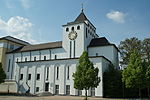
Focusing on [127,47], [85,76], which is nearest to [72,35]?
[127,47]

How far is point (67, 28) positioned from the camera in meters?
51.4

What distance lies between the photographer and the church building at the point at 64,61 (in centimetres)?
4192

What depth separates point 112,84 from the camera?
38062 mm

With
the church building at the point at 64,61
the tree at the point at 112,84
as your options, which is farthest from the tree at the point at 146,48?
the tree at the point at 112,84

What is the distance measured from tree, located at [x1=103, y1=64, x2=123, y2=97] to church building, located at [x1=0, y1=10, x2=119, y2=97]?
53.3 inches

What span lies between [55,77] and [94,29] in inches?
891

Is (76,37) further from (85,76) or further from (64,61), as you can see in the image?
(85,76)

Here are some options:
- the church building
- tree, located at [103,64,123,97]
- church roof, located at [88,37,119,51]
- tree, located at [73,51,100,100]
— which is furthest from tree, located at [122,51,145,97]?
church roof, located at [88,37,119,51]

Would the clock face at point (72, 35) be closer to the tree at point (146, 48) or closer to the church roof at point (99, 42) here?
the church roof at point (99, 42)

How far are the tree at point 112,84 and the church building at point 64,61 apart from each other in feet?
4.44

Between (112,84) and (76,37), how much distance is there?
17149mm

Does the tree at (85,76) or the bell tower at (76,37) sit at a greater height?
the bell tower at (76,37)

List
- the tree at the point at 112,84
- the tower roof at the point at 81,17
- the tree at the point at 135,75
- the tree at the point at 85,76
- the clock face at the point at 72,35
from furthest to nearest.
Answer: the tower roof at the point at 81,17 < the clock face at the point at 72,35 < the tree at the point at 112,84 < the tree at the point at 135,75 < the tree at the point at 85,76

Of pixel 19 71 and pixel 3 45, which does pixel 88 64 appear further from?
pixel 3 45
